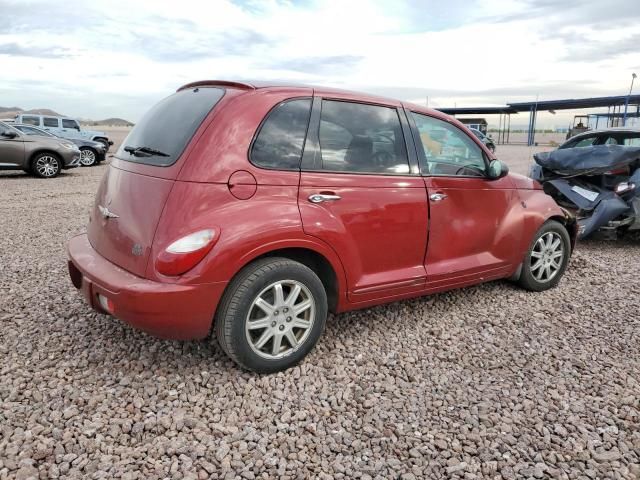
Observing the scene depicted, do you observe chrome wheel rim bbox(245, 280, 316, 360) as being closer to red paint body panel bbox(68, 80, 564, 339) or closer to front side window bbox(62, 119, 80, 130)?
red paint body panel bbox(68, 80, 564, 339)

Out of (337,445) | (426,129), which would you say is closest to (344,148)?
(426,129)

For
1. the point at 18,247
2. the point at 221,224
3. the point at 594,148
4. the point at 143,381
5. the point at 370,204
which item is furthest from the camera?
the point at 594,148

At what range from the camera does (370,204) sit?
333 cm

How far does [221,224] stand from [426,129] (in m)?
1.84

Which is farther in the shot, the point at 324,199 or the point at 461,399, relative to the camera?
the point at 324,199

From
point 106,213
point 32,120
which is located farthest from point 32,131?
point 106,213

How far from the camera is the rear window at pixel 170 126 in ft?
9.89

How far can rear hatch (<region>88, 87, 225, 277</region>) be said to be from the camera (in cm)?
285

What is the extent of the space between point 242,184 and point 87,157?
52.8ft

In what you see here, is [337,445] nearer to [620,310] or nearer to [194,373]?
[194,373]

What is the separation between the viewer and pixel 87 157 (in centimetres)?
1705

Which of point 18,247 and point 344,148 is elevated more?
point 344,148

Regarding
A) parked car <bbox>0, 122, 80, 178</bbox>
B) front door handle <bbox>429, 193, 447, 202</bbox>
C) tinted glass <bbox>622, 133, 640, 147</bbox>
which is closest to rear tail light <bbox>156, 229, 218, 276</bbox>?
front door handle <bbox>429, 193, 447, 202</bbox>

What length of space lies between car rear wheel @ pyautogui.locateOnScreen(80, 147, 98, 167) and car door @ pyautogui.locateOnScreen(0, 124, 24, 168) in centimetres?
405
